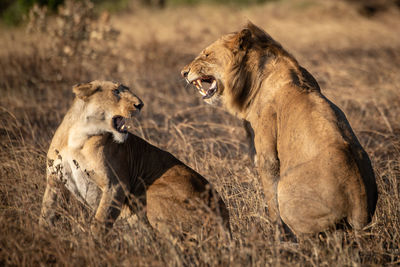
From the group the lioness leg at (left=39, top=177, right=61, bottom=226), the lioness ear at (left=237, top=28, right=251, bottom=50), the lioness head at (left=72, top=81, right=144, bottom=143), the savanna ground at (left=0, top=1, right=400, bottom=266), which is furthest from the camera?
the lioness ear at (left=237, top=28, right=251, bottom=50)

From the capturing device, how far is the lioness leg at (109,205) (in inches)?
159

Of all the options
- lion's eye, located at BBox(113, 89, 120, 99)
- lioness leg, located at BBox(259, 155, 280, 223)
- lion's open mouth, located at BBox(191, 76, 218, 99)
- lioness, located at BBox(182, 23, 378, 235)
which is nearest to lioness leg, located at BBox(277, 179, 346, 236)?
lioness, located at BBox(182, 23, 378, 235)

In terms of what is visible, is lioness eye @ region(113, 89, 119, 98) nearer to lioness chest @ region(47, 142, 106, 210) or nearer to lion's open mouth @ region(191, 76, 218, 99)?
lioness chest @ region(47, 142, 106, 210)

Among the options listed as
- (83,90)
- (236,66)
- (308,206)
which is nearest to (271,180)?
(308,206)

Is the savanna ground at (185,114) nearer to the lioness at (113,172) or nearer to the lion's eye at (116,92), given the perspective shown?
the lioness at (113,172)

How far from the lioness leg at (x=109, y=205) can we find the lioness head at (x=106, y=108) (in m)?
0.43

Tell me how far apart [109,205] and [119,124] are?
2.43ft

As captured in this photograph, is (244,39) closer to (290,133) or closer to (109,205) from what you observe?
(290,133)

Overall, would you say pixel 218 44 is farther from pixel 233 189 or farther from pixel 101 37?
pixel 101 37

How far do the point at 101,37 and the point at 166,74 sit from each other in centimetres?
165

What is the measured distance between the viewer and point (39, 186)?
4.46 metres

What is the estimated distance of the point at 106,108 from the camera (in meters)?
4.38

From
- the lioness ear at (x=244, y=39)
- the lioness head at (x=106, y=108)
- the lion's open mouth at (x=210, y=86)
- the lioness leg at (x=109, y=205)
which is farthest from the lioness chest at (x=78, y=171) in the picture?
the lioness ear at (x=244, y=39)

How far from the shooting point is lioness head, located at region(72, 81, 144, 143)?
431 cm
